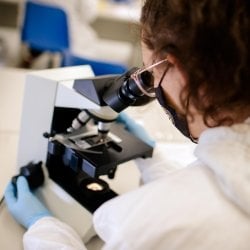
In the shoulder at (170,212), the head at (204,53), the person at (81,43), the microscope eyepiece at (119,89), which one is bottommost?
the person at (81,43)

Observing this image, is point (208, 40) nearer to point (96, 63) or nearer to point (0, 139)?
point (0, 139)

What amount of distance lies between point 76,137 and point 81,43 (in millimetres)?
1991

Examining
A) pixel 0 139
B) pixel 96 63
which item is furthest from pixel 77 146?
pixel 96 63

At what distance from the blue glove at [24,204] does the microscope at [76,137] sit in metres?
0.06

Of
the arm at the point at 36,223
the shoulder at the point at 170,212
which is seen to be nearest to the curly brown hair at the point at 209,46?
the shoulder at the point at 170,212

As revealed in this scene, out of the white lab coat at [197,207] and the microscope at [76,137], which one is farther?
the microscope at [76,137]

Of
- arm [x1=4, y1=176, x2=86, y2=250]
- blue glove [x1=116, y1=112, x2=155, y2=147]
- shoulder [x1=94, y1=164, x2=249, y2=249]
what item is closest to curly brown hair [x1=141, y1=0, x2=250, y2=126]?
shoulder [x1=94, y1=164, x2=249, y2=249]

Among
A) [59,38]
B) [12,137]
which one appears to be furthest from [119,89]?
[59,38]

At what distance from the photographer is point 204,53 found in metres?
0.58

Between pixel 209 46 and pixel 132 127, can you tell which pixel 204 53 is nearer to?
pixel 209 46

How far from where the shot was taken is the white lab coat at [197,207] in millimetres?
577

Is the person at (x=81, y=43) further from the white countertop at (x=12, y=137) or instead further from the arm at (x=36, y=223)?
the arm at (x=36, y=223)

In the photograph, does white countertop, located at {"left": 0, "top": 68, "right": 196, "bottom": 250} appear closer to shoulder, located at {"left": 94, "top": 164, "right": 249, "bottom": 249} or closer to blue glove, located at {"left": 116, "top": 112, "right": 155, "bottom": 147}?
blue glove, located at {"left": 116, "top": 112, "right": 155, "bottom": 147}

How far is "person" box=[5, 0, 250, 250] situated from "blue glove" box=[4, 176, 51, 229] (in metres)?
0.31
